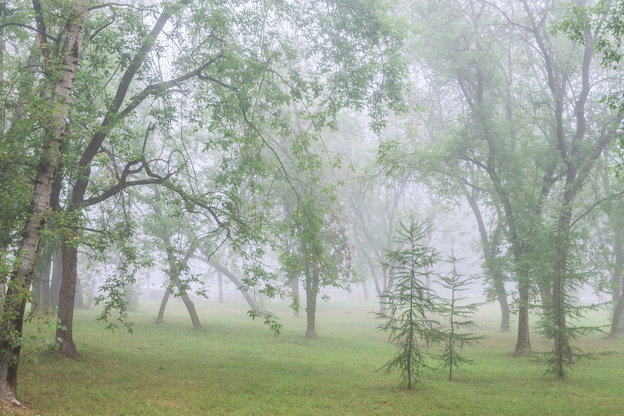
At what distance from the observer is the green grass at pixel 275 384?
33.2 feet

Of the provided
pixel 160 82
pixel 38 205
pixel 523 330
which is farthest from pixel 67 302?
pixel 523 330

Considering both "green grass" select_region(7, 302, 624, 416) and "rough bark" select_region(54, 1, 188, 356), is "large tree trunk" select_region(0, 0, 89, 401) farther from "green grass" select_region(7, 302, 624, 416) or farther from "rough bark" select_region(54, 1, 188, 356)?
"rough bark" select_region(54, 1, 188, 356)

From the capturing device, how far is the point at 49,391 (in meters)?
10.0

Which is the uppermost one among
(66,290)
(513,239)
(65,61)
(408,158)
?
(408,158)

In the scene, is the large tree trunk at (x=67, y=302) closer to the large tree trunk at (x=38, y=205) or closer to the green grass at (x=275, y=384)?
the green grass at (x=275, y=384)

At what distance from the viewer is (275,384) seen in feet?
41.5

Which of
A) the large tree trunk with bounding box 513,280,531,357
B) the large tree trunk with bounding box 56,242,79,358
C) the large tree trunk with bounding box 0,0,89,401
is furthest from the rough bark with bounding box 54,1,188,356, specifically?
the large tree trunk with bounding box 513,280,531,357

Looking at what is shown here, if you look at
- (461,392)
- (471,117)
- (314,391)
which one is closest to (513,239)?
(471,117)

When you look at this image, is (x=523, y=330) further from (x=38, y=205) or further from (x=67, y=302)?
(x=38, y=205)

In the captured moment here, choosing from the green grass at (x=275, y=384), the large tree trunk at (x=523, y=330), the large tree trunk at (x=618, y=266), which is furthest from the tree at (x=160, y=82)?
the large tree trunk at (x=618, y=266)

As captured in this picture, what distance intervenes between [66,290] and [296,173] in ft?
44.4

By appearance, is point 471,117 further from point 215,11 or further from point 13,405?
point 13,405

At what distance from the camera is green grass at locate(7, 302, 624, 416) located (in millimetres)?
10133

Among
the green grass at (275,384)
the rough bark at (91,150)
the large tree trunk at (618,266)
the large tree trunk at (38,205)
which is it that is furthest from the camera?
the large tree trunk at (618,266)
